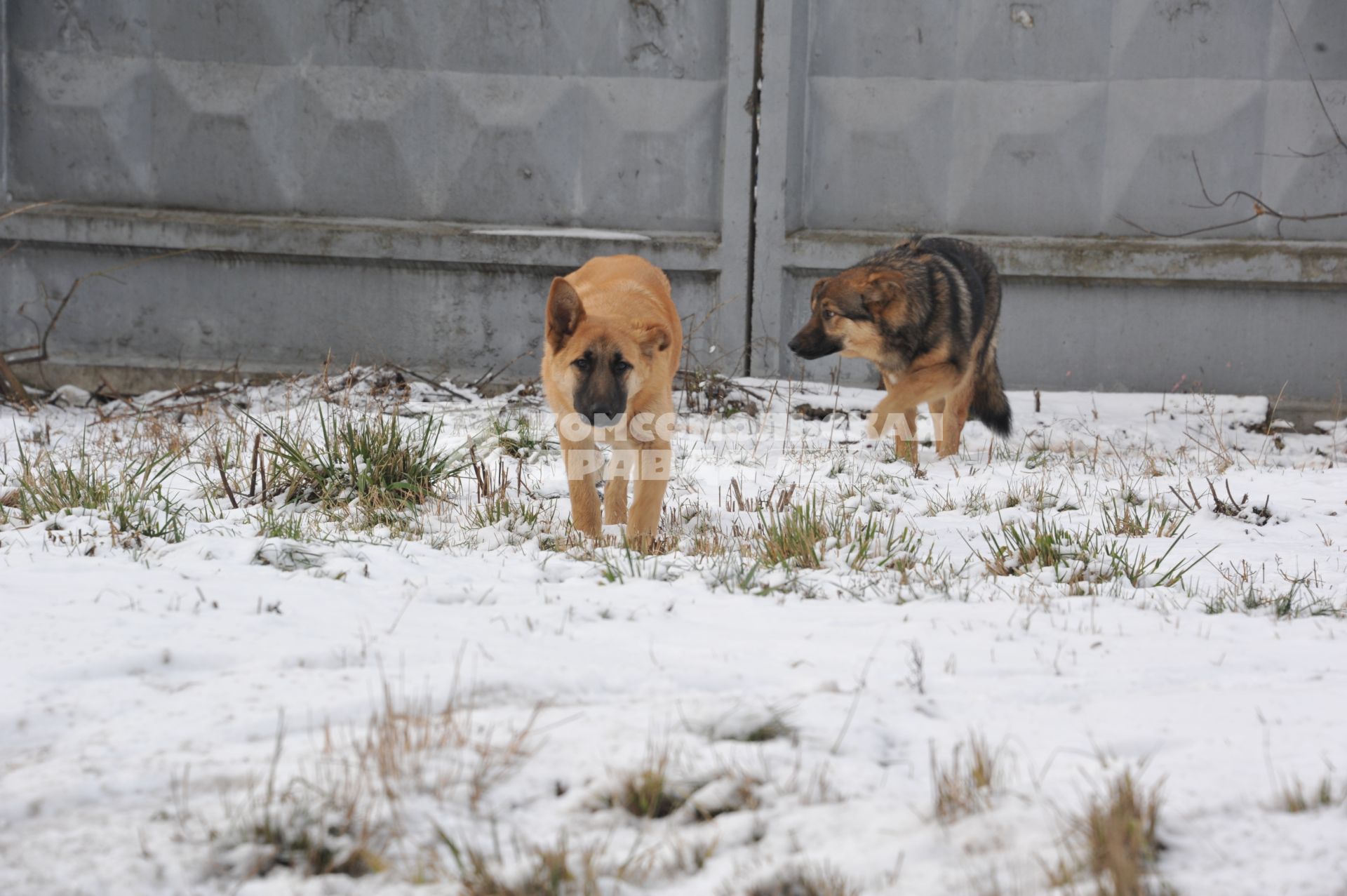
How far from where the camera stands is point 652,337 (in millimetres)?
4367

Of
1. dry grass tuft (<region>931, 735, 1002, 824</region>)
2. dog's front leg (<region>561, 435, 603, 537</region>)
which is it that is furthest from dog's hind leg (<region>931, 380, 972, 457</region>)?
dry grass tuft (<region>931, 735, 1002, 824</region>)

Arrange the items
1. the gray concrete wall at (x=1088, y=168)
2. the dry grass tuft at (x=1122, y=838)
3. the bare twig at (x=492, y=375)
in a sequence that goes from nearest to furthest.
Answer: the dry grass tuft at (x=1122, y=838)
the gray concrete wall at (x=1088, y=168)
the bare twig at (x=492, y=375)

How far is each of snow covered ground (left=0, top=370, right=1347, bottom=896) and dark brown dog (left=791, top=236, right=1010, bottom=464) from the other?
2466 mm

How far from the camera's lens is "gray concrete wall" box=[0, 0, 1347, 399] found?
7852 millimetres

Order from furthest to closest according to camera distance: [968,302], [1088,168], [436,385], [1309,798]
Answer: [1088,168] → [436,385] → [968,302] → [1309,798]

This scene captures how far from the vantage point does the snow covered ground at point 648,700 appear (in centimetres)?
165

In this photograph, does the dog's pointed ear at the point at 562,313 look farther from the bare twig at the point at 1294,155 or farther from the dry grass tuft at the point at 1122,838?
the bare twig at the point at 1294,155

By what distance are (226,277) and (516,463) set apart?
401 cm

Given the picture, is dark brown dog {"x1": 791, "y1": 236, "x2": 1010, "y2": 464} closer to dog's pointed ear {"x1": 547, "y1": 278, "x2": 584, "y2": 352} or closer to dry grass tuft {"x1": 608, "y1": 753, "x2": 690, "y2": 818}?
dog's pointed ear {"x1": 547, "y1": 278, "x2": 584, "y2": 352}

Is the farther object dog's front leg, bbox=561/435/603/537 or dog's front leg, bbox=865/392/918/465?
dog's front leg, bbox=865/392/918/465

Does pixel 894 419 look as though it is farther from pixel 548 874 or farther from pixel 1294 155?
pixel 548 874

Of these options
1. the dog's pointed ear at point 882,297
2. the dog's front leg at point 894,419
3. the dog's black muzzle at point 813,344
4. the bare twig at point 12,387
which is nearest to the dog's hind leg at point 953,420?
the dog's front leg at point 894,419

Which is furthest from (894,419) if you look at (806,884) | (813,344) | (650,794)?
(806,884)

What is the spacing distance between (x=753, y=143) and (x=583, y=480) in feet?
15.0
